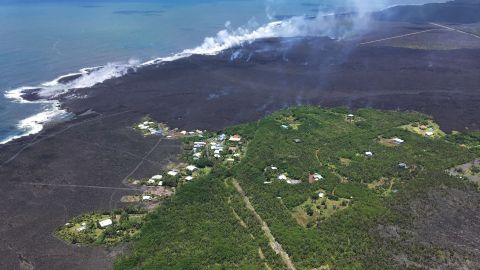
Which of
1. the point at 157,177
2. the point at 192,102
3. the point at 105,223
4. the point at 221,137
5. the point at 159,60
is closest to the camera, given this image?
the point at 105,223

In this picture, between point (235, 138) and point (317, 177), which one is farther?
point (235, 138)

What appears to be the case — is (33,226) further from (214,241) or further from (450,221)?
(450,221)

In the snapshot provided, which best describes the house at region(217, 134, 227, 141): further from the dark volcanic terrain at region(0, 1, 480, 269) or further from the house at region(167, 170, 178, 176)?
the house at region(167, 170, 178, 176)

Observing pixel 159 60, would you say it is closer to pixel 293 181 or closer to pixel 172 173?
pixel 172 173

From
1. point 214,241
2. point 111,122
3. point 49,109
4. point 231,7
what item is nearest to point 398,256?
point 214,241

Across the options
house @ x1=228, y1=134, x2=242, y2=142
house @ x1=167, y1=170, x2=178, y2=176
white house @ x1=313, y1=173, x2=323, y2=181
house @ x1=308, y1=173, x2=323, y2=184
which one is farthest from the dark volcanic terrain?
house @ x1=308, y1=173, x2=323, y2=184

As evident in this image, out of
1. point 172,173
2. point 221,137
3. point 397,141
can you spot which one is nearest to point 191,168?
point 172,173
